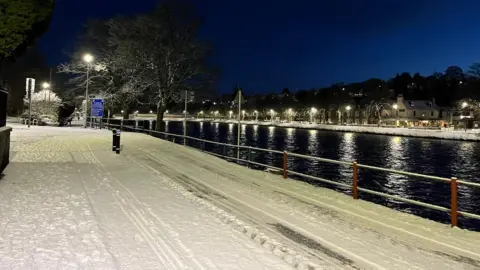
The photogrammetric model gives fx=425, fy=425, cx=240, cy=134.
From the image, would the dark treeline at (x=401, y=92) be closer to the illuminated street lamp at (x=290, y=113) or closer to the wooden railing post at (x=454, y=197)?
the illuminated street lamp at (x=290, y=113)

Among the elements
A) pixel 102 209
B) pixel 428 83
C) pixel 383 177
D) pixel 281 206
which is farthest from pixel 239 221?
pixel 428 83

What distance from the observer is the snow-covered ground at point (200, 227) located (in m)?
6.69

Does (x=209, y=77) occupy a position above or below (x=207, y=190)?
above

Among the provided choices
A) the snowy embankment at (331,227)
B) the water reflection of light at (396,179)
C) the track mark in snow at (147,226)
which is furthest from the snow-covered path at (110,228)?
the water reflection of light at (396,179)

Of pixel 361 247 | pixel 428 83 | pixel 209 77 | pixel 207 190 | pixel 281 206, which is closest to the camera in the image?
pixel 361 247

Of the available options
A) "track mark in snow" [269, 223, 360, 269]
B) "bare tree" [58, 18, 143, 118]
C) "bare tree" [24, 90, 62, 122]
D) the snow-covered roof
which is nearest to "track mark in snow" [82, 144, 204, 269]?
"track mark in snow" [269, 223, 360, 269]

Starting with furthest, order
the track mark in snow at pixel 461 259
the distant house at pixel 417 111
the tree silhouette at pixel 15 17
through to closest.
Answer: the distant house at pixel 417 111 < the tree silhouette at pixel 15 17 < the track mark in snow at pixel 461 259

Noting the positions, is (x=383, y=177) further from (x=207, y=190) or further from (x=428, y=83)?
(x=428, y=83)

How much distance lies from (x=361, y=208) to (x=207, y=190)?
4474mm

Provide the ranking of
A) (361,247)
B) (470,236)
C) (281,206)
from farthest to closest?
(281,206) < (470,236) < (361,247)

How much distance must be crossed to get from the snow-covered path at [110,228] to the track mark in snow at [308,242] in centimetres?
92

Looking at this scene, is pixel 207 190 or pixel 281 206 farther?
pixel 207 190

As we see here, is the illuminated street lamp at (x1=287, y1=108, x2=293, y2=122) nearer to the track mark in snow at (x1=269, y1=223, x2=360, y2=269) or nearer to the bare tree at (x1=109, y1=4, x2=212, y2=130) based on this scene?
the bare tree at (x1=109, y1=4, x2=212, y2=130)

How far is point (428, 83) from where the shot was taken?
142m
